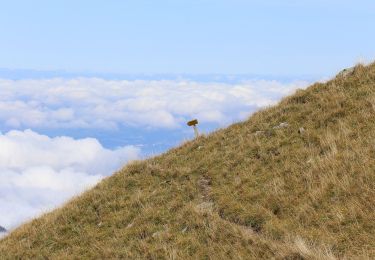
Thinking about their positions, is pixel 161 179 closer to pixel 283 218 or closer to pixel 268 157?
pixel 268 157

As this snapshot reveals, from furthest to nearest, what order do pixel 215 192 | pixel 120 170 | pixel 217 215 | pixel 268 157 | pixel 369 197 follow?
pixel 120 170
pixel 268 157
pixel 215 192
pixel 217 215
pixel 369 197

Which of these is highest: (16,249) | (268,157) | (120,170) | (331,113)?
(331,113)

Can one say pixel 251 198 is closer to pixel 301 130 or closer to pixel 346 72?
pixel 301 130

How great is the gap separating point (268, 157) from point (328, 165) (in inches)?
101

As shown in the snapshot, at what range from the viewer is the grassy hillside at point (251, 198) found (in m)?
8.59

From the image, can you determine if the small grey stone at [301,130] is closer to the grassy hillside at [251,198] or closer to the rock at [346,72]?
the grassy hillside at [251,198]

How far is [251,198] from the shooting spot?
11.0 meters

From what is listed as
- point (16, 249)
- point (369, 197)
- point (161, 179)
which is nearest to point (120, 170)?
point (161, 179)

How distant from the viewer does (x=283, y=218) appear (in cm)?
956

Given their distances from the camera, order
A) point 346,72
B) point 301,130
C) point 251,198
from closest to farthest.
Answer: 1. point 251,198
2. point 301,130
3. point 346,72

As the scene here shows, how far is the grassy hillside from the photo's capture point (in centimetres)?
859

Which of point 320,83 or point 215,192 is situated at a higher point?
point 320,83

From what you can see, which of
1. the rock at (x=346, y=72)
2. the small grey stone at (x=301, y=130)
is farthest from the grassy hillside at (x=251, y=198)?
the rock at (x=346, y=72)

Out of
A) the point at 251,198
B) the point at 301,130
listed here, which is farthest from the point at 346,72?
the point at 251,198
